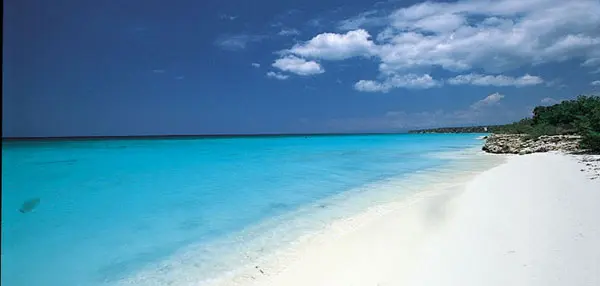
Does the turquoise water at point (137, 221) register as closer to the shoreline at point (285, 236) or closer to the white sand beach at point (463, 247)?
the shoreline at point (285, 236)

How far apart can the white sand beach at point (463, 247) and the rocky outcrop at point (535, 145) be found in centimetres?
1286

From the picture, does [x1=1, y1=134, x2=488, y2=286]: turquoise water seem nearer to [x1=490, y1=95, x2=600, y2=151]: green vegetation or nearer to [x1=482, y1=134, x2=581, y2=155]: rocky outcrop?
[x1=490, y1=95, x2=600, y2=151]: green vegetation

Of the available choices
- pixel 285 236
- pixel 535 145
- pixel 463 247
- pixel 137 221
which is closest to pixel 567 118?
pixel 535 145

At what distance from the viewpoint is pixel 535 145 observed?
1911 centimetres

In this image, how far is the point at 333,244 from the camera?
4.92 m

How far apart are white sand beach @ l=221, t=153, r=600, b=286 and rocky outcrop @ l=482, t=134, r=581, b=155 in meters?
12.9

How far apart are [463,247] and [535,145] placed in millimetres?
18946

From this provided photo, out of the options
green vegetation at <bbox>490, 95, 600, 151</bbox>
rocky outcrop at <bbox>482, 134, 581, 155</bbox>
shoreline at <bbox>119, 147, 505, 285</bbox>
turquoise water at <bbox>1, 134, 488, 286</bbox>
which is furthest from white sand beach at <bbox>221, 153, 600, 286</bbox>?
rocky outcrop at <bbox>482, 134, 581, 155</bbox>

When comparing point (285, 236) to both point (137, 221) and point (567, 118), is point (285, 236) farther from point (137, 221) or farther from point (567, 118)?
point (567, 118)

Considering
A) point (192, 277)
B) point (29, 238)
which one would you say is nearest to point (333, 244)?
point (192, 277)

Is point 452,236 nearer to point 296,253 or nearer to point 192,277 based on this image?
point 296,253

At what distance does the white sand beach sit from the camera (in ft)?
11.1

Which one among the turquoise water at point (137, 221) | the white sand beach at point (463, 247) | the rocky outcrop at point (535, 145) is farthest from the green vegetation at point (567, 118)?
the white sand beach at point (463, 247)

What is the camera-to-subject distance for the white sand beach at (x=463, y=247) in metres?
3.39
